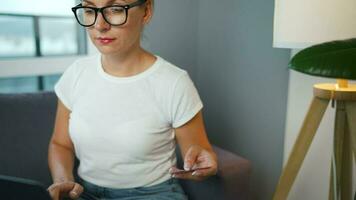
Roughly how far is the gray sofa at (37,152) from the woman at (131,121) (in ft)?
0.33

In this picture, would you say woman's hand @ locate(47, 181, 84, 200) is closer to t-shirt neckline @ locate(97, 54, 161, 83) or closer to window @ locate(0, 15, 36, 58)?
t-shirt neckline @ locate(97, 54, 161, 83)

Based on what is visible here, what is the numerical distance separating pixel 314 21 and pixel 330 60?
0.71 feet

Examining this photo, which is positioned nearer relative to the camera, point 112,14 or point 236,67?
point 112,14

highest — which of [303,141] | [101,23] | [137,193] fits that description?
[101,23]

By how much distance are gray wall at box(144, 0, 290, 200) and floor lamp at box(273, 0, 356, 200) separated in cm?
38

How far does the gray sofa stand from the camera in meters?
1.09

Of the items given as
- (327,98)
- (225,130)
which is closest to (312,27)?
(327,98)

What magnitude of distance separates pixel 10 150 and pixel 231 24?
1047 mm

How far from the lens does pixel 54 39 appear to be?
169 cm

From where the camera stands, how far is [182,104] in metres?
1.04

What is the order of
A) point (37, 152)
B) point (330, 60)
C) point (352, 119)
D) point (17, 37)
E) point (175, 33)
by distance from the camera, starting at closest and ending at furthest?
point (330, 60) → point (352, 119) → point (37, 152) → point (17, 37) → point (175, 33)

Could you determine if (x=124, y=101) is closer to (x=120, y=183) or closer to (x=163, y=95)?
(x=163, y=95)

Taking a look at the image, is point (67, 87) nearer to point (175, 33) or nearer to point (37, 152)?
point (37, 152)

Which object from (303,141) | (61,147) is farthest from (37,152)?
(303,141)
